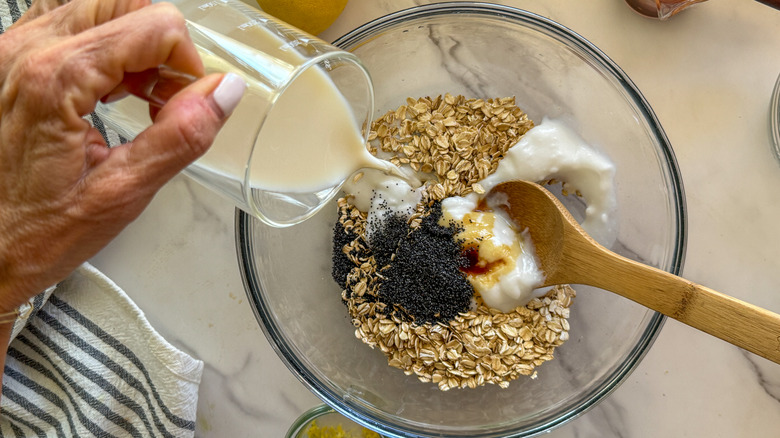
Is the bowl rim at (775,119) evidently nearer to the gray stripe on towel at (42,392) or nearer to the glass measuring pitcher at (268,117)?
the glass measuring pitcher at (268,117)

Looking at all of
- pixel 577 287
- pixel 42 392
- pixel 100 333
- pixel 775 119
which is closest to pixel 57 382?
pixel 42 392

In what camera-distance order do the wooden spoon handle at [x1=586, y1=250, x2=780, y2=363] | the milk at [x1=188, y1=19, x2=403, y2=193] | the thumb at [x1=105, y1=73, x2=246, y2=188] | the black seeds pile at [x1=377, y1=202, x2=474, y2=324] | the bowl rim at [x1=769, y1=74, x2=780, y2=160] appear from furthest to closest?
the bowl rim at [x1=769, y1=74, x2=780, y2=160] → the black seeds pile at [x1=377, y1=202, x2=474, y2=324] → the wooden spoon handle at [x1=586, y1=250, x2=780, y2=363] → the milk at [x1=188, y1=19, x2=403, y2=193] → the thumb at [x1=105, y1=73, x2=246, y2=188]

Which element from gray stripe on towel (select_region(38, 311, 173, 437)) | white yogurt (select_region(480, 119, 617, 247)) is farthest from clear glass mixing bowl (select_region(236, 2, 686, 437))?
gray stripe on towel (select_region(38, 311, 173, 437))

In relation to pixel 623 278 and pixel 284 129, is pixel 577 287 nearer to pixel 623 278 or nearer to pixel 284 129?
pixel 623 278

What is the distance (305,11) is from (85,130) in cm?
60

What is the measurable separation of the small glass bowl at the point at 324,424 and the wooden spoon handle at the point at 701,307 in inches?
24.8

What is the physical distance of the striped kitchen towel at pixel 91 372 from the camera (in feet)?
4.45

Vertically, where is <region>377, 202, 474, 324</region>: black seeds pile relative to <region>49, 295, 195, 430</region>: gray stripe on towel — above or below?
above

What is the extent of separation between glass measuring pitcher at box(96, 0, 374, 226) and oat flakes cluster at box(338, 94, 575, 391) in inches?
9.4

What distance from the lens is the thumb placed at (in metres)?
0.70

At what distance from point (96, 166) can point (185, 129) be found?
14 cm

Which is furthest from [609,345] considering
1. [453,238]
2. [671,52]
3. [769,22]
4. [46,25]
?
[46,25]

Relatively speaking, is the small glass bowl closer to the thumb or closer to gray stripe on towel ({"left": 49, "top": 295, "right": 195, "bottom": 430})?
gray stripe on towel ({"left": 49, "top": 295, "right": 195, "bottom": 430})

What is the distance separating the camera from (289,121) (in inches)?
35.5
